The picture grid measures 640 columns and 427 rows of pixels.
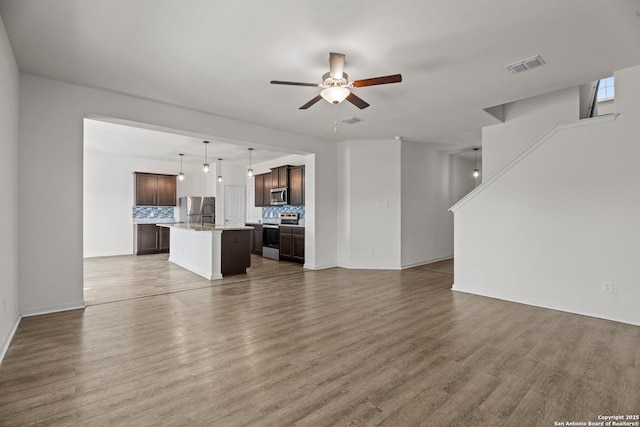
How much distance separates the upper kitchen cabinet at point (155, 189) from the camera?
29.0ft

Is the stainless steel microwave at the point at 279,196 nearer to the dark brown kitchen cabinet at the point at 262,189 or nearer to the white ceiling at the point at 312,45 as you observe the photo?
the dark brown kitchen cabinet at the point at 262,189

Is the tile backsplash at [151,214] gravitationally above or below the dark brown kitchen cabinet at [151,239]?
above

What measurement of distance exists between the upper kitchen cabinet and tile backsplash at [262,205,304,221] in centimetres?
279

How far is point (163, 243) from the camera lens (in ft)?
29.7

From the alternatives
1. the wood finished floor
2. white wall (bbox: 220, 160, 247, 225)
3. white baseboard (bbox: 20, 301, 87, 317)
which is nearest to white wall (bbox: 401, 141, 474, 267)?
the wood finished floor

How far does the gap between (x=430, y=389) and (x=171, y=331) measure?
248 centimetres

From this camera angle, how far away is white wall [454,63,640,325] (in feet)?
11.2

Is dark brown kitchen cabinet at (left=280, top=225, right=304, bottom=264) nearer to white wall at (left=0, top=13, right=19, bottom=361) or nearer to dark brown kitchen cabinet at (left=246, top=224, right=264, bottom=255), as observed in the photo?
dark brown kitchen cabinet at (left=246, top=224, right=264, bottom=255)

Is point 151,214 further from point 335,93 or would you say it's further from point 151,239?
point 335,93

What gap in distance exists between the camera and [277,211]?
29.8ft

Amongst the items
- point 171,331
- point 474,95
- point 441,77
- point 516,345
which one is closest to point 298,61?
point 441,77

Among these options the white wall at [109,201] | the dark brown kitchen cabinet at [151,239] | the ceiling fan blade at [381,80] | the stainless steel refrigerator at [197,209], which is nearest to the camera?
the ceiling fan blade at [381,80]

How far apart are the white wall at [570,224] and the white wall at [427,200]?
2072 millimetres

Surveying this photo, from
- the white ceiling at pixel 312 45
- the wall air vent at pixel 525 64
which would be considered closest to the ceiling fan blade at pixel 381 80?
the white ceiling at pixel 312 45
